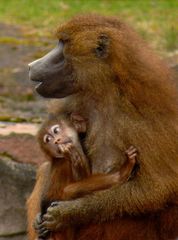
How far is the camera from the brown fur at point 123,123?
5.15 m

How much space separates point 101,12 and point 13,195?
653cm

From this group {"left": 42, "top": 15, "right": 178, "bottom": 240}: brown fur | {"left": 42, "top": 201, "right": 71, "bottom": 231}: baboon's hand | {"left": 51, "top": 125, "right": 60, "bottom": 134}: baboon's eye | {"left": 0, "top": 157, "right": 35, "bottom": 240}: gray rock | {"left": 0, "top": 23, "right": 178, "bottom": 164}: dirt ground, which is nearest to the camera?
{"left": 42, "top": 15, "right": 178, "bottom": 240}: brown fur

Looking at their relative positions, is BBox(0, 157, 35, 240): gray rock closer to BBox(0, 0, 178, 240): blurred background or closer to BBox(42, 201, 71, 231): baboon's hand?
BBox(0, 0, 178, 240): blurred background

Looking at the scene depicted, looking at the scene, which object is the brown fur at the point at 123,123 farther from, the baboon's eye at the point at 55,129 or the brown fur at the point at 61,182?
the baboon's eye at the point at 55,129

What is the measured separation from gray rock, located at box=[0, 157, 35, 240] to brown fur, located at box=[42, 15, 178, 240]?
1.23 meters

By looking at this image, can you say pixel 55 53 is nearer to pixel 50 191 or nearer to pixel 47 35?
pixel 50 191

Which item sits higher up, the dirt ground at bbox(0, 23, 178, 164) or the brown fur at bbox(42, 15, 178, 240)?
the brown fur at bbox(42, 15, 178, 240)

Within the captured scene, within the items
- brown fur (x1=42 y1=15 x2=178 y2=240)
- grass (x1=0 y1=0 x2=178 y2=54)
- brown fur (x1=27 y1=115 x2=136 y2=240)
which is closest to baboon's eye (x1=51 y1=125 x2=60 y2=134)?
brown fur (x1=27 y1=115 x2=136 y2=240)

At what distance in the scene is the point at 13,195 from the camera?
21.5ft

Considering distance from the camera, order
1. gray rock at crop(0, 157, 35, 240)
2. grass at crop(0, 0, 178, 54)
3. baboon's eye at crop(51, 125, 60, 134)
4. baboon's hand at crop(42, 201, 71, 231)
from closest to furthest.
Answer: baboon's hand at crop(42, 201, 71, 231) < baboon's eye at crop(51, 125, 60, 134) < gray rock at crop(0, 157, 35, 240) < grass at crop(0, 0, 178, 54)

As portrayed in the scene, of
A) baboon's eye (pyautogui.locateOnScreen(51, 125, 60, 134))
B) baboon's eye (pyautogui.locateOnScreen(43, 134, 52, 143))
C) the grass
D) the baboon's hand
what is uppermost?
baboon's eye (pyautogui.locateOnScreen(51, 125, 60, 134))

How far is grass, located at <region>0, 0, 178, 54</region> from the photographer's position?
11.1 metres

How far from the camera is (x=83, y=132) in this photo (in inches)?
213

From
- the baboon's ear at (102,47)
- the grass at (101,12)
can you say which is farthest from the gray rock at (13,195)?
the grass at (101,12)
